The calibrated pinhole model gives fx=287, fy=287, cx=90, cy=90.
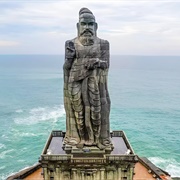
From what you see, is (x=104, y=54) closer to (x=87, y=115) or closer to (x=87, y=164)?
(x=87, y=115)

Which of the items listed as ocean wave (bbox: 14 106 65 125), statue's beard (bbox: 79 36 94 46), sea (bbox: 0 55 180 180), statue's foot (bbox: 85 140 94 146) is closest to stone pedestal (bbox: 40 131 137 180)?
statue's foot (bbox: 85 140 94 146)

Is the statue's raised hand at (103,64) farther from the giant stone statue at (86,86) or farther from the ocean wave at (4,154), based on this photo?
the ocean wave at (4,154)

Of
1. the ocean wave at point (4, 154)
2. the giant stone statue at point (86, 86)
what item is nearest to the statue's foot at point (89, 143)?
the giant stone statue at point (86, 86)

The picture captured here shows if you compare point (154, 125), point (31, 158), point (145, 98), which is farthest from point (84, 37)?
point (145, 98)

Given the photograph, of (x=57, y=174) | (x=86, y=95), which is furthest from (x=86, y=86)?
(x=57, y=174)

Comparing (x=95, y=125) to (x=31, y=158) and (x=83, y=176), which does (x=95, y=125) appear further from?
(x=31, y=158)

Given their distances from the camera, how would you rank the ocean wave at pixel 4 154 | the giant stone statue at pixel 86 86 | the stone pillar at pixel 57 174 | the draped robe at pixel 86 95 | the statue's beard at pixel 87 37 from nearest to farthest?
1. the statue's beard at pixel 87 37
2. the giant stone statue at pixel 86 86
3. the draped robe at pixel 86 95
4. the stone pillar at pixel 57 174
5. the ocean wave at pixel 4 154

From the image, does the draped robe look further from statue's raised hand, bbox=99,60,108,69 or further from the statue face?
the statue face
